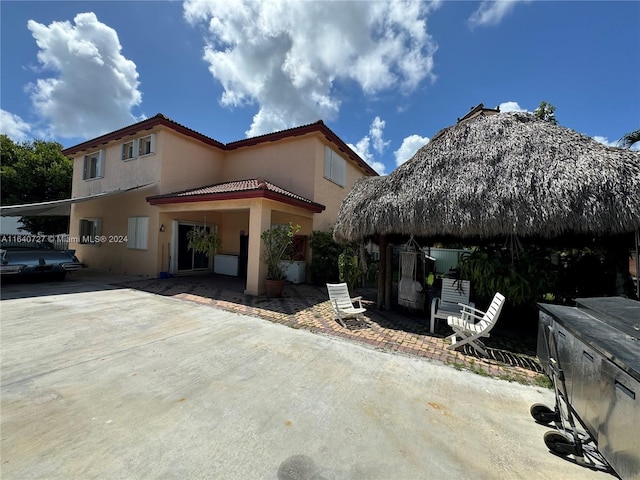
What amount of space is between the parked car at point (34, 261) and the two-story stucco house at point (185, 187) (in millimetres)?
2635

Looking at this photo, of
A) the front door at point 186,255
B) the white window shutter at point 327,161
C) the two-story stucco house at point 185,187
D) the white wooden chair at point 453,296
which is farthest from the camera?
the white window shutter at point 327,161

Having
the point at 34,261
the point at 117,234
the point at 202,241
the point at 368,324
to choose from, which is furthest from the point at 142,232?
the point at 368,324

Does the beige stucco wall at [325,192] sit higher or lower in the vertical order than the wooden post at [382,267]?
higher

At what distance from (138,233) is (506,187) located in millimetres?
15649

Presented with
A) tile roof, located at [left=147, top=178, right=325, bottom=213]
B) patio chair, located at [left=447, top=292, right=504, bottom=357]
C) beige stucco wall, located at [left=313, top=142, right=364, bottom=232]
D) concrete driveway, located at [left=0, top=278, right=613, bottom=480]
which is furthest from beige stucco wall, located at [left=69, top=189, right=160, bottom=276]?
patio chair, located at [left=447, top=292, right=504, bottom=357]

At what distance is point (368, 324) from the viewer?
6949mm

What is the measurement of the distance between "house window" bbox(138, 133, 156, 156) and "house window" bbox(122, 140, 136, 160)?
1.66 feet

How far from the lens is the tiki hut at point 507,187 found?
5.49m

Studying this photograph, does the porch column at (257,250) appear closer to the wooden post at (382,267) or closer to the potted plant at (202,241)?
the potted plant at (202,241)

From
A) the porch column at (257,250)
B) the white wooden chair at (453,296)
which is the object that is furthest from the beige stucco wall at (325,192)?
the white wooden chair at (453,296)

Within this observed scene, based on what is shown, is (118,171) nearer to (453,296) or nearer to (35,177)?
(35,177)

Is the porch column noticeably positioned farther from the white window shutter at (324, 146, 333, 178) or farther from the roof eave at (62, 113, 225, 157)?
the roof eave at (62, 113, 225, 157)

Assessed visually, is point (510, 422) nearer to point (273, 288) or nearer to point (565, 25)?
point (273, 288)

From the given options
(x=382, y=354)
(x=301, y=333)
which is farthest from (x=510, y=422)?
(x=301, y=333)
